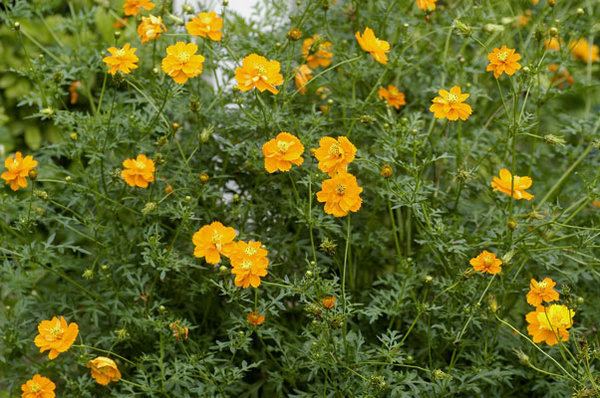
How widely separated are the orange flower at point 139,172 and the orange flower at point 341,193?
450 mm

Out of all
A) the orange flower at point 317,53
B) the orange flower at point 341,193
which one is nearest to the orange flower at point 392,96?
the orange flower at point 317,53

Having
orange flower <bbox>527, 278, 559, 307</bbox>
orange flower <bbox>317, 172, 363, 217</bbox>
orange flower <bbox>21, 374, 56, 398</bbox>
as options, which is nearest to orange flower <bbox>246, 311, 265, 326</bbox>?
orange flower <bbox>317, 172, 363, 217</bbox>

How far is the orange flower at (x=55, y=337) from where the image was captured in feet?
6.10

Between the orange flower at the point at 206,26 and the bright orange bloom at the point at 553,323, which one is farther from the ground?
the orange flower at the point at 206,26

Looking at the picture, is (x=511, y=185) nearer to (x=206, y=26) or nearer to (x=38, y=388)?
(x=206, y=26)

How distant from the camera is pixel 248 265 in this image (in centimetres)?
177

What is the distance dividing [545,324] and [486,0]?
981 mm

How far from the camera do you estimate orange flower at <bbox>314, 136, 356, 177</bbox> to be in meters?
1.78

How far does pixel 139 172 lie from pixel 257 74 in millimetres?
380

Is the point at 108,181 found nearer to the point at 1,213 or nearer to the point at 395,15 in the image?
the point at 1,213

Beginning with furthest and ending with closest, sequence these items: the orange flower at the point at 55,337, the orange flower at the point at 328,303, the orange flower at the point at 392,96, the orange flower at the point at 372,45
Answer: the orange flower at the point at 392,96 → the orange flower at the point at 372,45 → the orange flower at the point at 55,337 → the orange flower at the point at 328,303

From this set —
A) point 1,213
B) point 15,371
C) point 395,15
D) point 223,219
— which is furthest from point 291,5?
point 15,371

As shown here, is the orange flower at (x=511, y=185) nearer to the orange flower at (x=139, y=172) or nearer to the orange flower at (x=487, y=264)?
the orange flower at (x=487, y=264)

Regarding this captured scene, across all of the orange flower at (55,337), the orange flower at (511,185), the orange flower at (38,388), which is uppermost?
the orange flower at (511,185)
